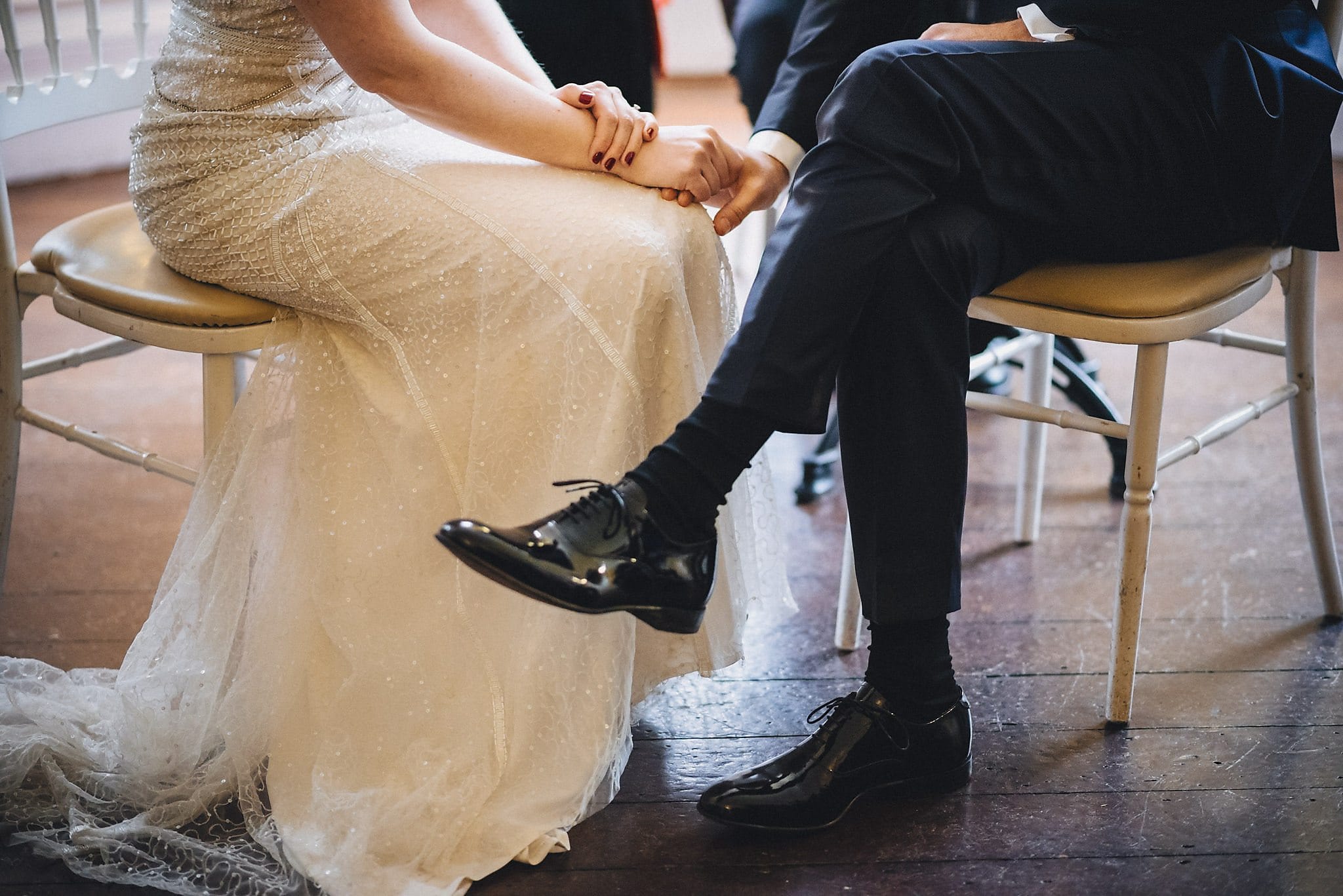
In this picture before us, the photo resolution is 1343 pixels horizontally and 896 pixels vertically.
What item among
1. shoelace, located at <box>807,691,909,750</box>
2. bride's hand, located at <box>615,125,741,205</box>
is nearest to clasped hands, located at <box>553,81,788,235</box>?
bride's hand, located at <box>615,125,741,205</box>

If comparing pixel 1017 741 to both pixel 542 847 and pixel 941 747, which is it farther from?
pixel 542 847

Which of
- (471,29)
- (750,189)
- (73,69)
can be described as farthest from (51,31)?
(73,69)

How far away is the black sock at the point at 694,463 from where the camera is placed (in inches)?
37.0

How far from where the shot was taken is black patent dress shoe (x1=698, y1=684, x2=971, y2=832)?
1.04 metres

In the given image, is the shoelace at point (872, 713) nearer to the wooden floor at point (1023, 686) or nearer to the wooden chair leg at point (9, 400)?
the wooden floor at point (1023, 686)

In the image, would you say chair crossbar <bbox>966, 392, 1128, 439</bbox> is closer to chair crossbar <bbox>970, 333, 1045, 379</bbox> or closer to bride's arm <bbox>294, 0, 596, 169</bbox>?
chair crossbar <bbox>970, 333, 1045, 379</bbox>

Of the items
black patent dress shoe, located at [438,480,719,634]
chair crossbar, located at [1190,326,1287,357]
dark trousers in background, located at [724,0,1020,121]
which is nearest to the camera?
black patent dress shoe, located at [438,480,719,634]

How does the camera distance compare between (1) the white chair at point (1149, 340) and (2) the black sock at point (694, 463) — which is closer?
(2) the black sock at point (694, 463)

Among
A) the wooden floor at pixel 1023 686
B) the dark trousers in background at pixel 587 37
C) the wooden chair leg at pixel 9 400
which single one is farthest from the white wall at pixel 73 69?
the wooden chair leg at pixel 9 400

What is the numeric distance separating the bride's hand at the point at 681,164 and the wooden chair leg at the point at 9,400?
66cm

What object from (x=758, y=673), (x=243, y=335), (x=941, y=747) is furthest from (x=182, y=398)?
(x=941, y=747)

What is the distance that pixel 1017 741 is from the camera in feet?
3.95

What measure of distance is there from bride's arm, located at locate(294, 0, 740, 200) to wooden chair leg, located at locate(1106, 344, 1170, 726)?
45 cm

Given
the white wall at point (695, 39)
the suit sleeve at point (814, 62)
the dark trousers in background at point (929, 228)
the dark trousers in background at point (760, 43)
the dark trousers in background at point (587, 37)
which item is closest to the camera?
the dark trousers in background at point (929, 228)
